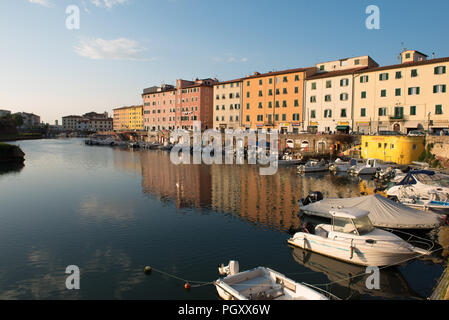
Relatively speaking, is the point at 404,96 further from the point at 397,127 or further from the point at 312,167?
the point at 312,167

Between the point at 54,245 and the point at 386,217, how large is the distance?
2076cm

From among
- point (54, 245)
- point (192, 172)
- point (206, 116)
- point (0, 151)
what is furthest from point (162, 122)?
point (54, 245)

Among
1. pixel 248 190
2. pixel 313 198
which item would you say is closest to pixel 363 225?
pixel 313 198

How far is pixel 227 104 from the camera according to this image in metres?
90.6

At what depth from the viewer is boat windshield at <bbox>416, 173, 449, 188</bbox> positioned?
27.8 m

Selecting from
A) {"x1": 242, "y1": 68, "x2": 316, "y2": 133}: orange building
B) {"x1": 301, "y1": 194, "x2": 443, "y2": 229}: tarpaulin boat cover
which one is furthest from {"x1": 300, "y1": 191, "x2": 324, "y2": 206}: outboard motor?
{"x1": 242, "y1": 68, "x2": 316, "y2": 133}: orange building

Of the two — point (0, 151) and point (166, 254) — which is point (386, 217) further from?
point (0, 151)

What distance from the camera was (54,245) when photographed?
18359 mm

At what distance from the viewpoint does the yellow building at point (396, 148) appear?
4716 cm

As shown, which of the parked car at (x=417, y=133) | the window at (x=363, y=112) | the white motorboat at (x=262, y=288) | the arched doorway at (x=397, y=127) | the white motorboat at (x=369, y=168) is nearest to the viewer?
the white motorboat at (x=262, y=288)

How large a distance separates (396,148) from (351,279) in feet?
134

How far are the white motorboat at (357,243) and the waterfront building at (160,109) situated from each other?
3882 inches

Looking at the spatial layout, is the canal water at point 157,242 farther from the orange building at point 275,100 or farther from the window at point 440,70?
the orange building at point 275,100

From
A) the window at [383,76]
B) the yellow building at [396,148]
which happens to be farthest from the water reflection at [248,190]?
the window at [383,76]
